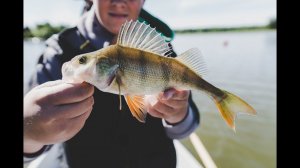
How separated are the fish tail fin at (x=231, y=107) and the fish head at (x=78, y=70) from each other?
556mm

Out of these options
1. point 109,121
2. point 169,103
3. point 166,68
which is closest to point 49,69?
point 109,121

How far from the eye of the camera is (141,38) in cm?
105

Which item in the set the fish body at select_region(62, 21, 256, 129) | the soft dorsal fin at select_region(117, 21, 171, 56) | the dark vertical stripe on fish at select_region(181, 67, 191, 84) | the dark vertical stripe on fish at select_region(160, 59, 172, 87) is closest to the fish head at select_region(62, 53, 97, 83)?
the fish body at select_region(62, 21, 256, 129)

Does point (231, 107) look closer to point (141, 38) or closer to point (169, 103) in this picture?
point (169, 103)

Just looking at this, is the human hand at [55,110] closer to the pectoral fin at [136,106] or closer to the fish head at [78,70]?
the fish head at [78,70]

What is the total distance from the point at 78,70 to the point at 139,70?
22cm

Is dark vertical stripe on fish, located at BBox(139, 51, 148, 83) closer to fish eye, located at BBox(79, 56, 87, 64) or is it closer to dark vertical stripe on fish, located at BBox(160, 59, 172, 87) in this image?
dark vertical stripe on fish, located at BBox(160, 59, 172, 87)

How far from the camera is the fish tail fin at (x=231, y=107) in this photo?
3.69ft

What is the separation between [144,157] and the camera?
1.92m

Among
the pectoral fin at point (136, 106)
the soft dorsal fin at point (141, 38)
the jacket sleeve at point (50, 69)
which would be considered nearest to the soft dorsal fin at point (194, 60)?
the soft dorsal fin at point (141, 38)
